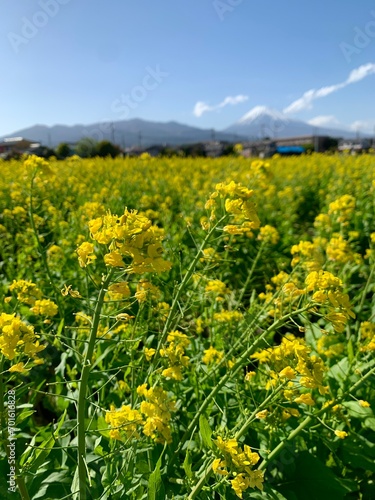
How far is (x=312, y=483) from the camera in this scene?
1.44 meters

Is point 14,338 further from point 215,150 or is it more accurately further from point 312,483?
point 215,150

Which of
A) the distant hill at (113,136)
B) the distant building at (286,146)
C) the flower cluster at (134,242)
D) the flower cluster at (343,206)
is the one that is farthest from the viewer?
the distant building at (286,146)

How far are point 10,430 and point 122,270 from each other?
52 centimetres

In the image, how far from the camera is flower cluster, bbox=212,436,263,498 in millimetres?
970

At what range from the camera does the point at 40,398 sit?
215 cm

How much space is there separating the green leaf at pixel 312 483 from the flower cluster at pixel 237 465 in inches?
20.8

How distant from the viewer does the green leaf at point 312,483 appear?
1.44 metres

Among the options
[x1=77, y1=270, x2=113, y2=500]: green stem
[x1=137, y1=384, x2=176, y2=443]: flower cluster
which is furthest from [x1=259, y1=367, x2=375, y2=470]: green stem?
[x1=77, y1=270, x2=113, y2=500]: green stem

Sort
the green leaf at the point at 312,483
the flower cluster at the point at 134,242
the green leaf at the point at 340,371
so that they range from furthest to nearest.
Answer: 1. the green leaf at the point at 340,371
2. the green leaf at the point at 312,483
3. the flower cluster at the point at 134,242

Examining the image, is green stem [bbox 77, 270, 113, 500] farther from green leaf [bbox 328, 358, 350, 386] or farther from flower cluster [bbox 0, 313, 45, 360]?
green leaf [bbox 328, 358, 350, 386]

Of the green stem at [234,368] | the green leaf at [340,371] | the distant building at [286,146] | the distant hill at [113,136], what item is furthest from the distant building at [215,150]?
the green stem at [234,368]

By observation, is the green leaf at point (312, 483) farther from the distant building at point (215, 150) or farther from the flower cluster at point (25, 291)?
the distant building at point (215, 150)

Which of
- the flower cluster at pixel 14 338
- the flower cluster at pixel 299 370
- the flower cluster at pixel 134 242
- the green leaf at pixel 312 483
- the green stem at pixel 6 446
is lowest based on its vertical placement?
the green leaf at pixel 312 483

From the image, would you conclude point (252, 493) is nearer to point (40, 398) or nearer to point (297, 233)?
point (40, 398)
